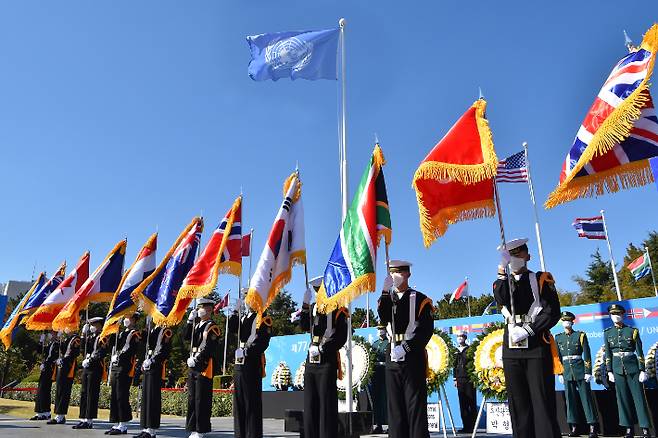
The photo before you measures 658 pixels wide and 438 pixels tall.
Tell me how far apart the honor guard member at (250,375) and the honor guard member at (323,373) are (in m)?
1.10

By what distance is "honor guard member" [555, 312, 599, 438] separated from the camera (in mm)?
9320

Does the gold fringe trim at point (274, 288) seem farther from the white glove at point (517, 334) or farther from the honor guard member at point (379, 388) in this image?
the honor guard member at point (379, 388)

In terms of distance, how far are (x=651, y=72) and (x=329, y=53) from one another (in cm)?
665

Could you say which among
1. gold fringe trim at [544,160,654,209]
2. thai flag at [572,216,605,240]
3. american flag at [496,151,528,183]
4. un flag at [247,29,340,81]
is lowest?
gold fringe trim at [544,160,654,209]

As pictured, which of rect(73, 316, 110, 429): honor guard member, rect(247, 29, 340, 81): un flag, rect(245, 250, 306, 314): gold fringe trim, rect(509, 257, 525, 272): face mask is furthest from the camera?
rect(73, 316, 110, 429): honor guard member

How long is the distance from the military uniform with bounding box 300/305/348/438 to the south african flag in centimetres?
47

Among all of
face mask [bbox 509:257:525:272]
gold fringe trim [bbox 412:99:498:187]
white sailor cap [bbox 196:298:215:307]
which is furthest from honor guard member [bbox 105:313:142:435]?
face mask [bbox 509:257:525:272]

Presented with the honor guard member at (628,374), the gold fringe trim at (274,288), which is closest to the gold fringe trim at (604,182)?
the gold fringe trim at (274,288)

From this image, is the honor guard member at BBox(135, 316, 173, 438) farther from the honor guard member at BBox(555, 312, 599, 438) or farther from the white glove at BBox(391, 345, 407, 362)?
the honor guard member at BBox(555, 312, 599, 438)

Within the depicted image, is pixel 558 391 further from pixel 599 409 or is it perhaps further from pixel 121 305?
pixel 121 305

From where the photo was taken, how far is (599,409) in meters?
9.63

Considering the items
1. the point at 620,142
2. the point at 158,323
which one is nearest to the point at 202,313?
the point at 158,323

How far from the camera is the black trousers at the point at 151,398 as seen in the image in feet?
30.6

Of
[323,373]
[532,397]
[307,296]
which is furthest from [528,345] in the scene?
[307,296]
